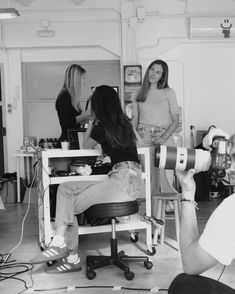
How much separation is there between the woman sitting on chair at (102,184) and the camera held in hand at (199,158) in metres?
1.06

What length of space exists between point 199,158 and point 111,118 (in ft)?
4.27

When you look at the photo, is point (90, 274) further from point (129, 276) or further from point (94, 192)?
point (94, 192)

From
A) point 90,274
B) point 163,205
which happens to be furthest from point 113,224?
point 163,205

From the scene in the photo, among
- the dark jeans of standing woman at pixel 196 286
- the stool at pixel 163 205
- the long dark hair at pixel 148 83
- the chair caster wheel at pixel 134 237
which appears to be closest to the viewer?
the dark jeans of standing woman at pixel 196 286

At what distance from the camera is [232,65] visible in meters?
5.86

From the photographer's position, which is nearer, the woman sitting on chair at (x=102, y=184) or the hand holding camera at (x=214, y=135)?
the hand holding camera at (x=214, y=135)

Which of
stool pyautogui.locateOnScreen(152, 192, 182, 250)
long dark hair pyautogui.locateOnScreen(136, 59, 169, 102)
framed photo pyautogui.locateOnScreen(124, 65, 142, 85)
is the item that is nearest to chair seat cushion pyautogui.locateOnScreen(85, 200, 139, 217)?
stool pyautogui.locateOnScreen(152, 192, 182, 250)

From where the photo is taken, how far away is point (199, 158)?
5.15 feet

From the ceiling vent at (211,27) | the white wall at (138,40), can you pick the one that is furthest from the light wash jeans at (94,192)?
the ceiling vent at (211,27)

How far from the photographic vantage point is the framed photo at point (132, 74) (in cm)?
571

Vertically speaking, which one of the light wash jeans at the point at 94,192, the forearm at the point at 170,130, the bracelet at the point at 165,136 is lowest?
the light wash jeans at the point at 94,192

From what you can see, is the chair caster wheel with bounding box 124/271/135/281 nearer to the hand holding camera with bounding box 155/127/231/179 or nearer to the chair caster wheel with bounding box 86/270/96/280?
the chair caster wheel with bounding box 86/270/96/280

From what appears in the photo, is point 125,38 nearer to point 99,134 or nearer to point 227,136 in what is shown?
point 99,134

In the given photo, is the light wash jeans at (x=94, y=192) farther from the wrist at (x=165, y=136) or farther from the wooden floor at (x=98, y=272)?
the wrist at (x=165, y=136)
